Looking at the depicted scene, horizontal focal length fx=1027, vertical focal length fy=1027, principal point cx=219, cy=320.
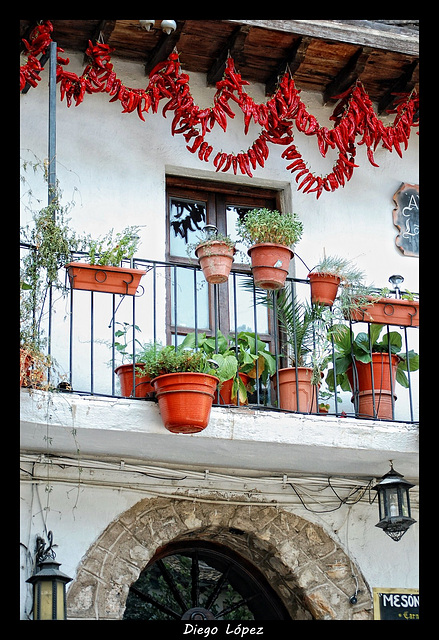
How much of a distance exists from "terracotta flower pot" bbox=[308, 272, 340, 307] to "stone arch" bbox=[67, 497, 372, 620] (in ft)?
4.87

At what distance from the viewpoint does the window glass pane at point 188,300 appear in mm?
7750

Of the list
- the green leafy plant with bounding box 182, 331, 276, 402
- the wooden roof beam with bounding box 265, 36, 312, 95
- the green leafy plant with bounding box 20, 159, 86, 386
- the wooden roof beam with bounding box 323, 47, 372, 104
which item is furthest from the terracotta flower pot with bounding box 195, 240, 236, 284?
the wooden roof beam with bounding box 323, 47, 372, 104

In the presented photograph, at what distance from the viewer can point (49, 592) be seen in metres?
6.01

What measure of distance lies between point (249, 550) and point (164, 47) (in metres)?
3.81

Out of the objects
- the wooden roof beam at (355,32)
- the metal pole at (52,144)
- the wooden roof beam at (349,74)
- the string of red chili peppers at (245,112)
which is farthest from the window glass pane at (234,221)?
the metal pole at (52,144)

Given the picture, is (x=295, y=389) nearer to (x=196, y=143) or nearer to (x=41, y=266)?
(x=41, y=266)

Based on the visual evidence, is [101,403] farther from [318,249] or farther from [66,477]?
[318,249]

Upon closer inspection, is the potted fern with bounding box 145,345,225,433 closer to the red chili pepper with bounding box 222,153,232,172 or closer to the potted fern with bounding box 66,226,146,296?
the potted fern with bounding box 66,226,146,296

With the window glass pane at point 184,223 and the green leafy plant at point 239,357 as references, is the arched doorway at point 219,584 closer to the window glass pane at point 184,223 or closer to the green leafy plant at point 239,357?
the green leafy plant at point 239,357

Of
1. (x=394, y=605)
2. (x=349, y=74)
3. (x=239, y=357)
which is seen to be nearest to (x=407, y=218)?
(x=349, y=74)

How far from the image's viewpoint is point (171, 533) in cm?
686

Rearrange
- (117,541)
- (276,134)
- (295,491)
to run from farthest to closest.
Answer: (276,134)
(295,491)
(117,541)

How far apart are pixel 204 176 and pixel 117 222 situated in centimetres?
90

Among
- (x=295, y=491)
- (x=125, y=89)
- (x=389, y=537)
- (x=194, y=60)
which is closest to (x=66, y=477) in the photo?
(x=295, y=491)
